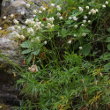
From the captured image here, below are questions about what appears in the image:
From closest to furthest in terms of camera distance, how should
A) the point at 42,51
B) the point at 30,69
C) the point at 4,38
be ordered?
the point at 30,69 < the point at 42,51 < the point at 4,38

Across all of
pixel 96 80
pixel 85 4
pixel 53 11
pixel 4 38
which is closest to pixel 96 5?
pixel 85 4

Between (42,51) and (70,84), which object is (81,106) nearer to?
(70,84)

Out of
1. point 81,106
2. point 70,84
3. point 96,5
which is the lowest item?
point 81,106

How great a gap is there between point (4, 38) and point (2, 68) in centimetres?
46

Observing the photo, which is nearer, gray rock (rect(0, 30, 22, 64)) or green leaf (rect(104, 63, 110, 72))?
green leaf (rect(104, 63, 110, 72))

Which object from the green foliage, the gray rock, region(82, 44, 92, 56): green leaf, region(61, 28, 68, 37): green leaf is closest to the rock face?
the gray rock

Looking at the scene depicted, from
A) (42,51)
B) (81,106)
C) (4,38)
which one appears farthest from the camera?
(4,38)

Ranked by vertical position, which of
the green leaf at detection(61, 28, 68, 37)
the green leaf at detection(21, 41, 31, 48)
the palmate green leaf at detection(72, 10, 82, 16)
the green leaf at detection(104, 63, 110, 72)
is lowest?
the green leaf at detection(104, 63, 110, 72)

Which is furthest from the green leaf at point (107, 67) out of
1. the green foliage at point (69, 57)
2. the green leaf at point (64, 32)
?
the green leaf at point (64, 32)

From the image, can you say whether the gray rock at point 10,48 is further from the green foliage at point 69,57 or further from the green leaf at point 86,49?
the green leaf at point 86,49

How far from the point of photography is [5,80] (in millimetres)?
2844

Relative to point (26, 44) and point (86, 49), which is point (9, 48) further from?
point (86, 49)

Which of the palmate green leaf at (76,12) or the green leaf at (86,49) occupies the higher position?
the palmate green leaf at (76,12)

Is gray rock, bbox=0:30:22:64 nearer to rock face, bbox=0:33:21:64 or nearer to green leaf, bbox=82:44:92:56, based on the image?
rock face, bbox=0:33:21:64
